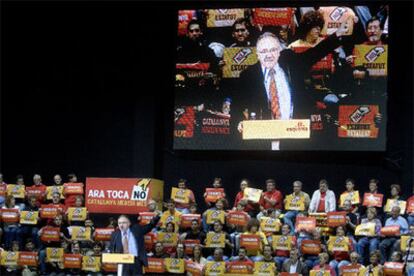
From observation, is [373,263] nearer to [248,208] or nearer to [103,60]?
[248,208]

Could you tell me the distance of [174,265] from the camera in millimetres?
17375

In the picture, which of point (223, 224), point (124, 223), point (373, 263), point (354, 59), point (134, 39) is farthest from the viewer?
point (134, 39)

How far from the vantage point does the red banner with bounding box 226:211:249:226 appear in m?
17.9

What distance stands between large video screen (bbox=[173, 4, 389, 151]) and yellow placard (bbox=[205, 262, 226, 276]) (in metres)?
3.78

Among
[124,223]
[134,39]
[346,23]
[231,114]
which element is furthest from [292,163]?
[124,223]

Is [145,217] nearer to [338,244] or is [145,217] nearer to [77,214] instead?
[77,214]

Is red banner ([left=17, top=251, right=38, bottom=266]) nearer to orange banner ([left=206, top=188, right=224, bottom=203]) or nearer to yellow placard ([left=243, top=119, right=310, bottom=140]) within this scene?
orange banner ([left=206, top=188, right=224, bottom=203])

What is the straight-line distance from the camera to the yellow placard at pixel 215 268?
55.8ft

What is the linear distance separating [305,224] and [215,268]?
1935 millimetres

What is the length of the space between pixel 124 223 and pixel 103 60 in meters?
7.48

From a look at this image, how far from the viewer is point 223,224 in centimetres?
1823

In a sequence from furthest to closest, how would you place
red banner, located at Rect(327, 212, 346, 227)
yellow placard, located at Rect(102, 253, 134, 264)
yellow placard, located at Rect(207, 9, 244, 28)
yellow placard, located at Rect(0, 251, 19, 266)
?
1. yellow placard, located at Rect(207, 9, 244, 28)
2. yellow placard, located at Rect(0, 251, 19, 266)
3. red banner, located at Rect(327, 212, 346, 227)
4. yellow placard, located at Rect(102, 253, 134, 264)

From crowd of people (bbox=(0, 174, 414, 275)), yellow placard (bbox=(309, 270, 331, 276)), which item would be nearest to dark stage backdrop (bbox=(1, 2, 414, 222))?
crowd of people (bbox=(0, 174, 414, 275))

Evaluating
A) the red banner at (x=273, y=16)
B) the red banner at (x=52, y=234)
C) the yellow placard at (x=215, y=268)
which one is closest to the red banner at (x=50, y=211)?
the red banner at (x=52, y=234)
